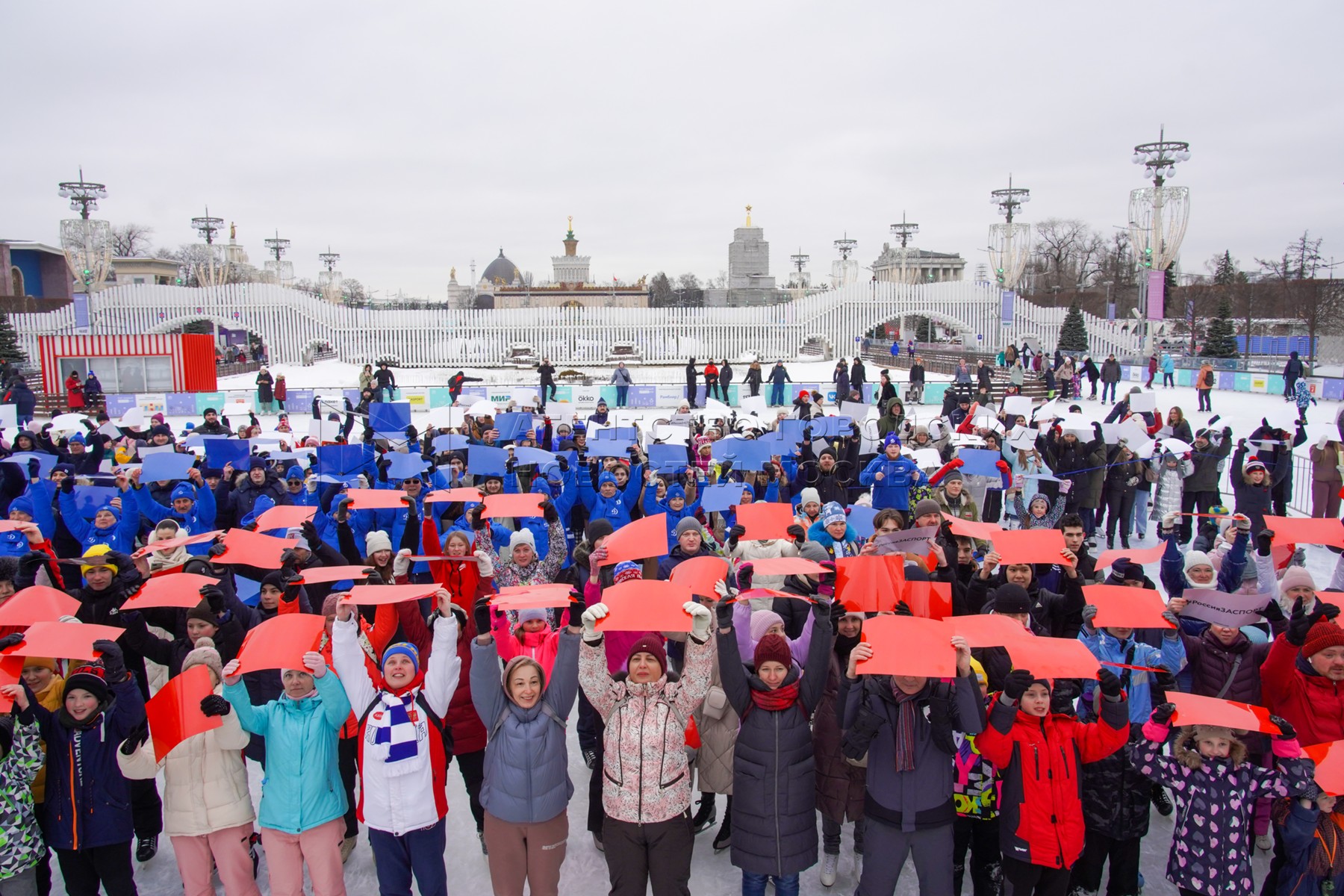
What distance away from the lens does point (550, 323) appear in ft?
121

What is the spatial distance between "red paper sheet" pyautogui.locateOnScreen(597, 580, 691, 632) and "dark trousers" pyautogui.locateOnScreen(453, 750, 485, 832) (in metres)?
1.20

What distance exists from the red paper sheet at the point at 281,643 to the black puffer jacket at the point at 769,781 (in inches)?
73.3

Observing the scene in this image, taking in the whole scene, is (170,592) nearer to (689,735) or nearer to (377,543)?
(377,543)

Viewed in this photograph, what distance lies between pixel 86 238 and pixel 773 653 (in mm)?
45948

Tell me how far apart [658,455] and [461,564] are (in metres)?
5.05

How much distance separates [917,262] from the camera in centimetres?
8906

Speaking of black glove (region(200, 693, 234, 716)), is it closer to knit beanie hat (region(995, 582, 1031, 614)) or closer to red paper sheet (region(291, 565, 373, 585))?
red paper sheet (region(291, 565, 373, 585))

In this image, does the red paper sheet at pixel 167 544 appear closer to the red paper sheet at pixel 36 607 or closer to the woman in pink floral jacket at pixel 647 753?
the red paper sheet at pixel 36 607

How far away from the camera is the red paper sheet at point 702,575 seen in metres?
4.48

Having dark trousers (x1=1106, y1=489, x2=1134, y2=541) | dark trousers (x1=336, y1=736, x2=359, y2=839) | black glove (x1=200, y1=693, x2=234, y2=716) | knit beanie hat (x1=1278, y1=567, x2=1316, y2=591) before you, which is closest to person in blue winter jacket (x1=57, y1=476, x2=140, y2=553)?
dark trousers (x1=336, y1=736, x2=359, y2=839)

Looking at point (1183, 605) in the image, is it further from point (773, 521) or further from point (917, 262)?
point (917, 262)

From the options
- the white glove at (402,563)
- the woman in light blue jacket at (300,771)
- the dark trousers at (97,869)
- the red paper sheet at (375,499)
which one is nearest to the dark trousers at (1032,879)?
the woman in light blue jacket at (300,771)

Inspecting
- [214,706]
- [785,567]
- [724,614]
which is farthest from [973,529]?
[214,706]

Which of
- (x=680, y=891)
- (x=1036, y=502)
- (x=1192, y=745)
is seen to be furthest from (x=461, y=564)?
(x=1036, y=502)
